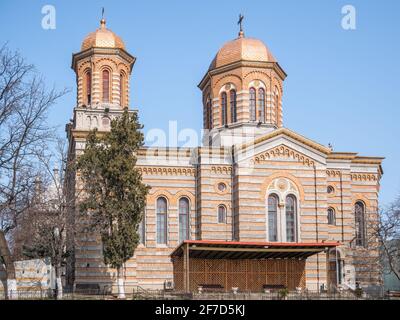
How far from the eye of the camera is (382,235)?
41.9 m

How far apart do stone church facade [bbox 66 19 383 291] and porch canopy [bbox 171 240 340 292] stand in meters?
0.06

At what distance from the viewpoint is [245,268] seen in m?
40.3

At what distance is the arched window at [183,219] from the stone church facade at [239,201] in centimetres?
6

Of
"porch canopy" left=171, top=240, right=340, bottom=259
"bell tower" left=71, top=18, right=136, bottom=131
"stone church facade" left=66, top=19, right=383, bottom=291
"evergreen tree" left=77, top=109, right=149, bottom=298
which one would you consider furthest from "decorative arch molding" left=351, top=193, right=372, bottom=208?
"bell tower" left=71, top=18, right=136, bottom=131

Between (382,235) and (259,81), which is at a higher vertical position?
(259,81)

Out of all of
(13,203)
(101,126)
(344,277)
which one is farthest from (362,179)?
(13,203)

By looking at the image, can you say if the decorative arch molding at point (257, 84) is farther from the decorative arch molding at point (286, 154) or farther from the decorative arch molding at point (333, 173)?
the decorative arch molding at point (333, 173)

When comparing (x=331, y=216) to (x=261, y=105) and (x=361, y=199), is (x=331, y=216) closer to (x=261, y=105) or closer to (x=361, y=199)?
(x=361, y=199)

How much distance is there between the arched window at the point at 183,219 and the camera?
42.9m

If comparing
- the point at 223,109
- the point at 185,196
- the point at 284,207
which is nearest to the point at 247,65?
the point at 223,109

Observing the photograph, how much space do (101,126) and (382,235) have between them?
59.5ft

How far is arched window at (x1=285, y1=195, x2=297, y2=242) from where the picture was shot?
138ft

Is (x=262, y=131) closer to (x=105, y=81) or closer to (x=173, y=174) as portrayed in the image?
(x=173, y=174)
